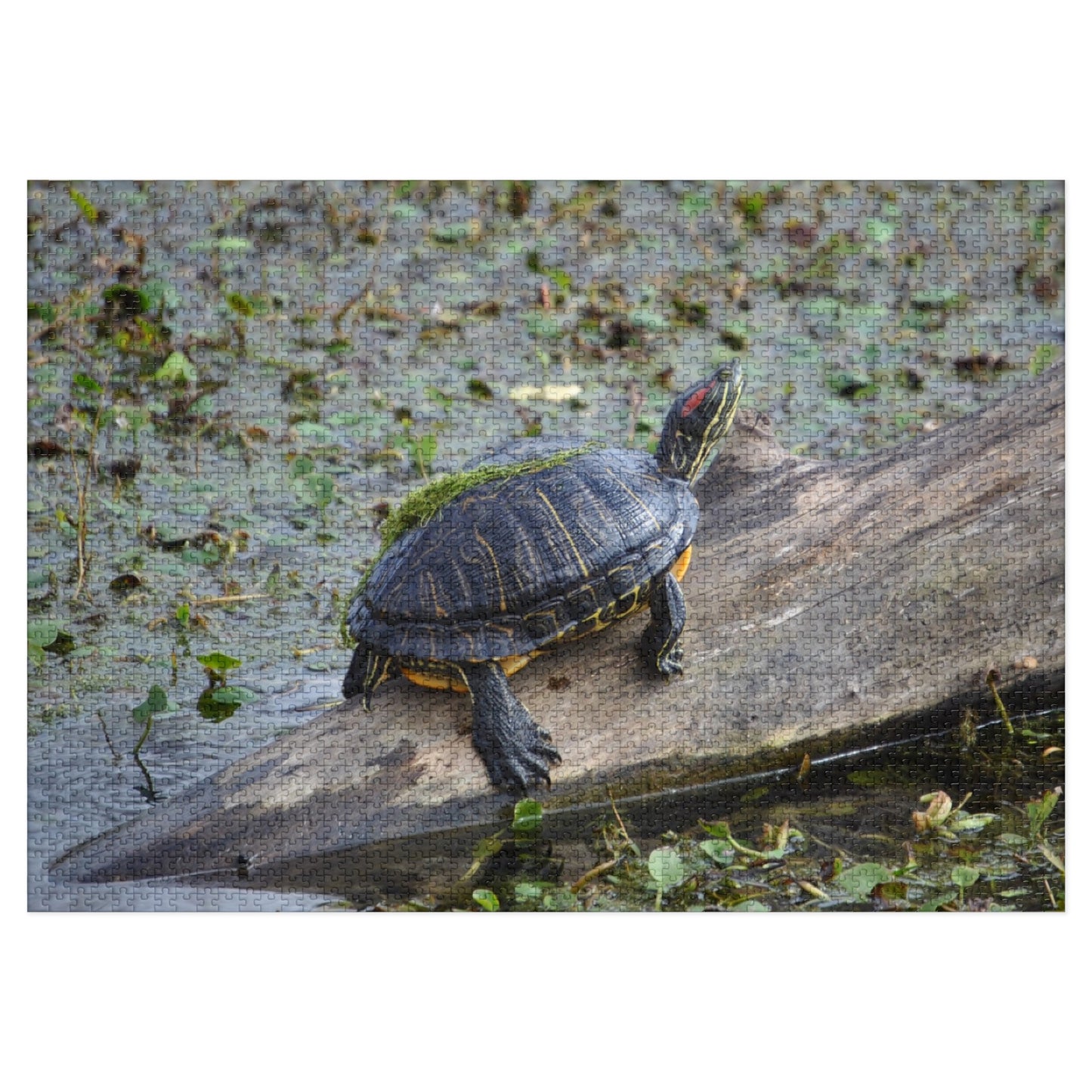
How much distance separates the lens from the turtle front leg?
472cm

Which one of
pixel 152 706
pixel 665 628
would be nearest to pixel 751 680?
pixel 665 628

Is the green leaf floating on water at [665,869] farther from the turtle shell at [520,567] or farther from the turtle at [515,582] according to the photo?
the turtle shell at [520,567]

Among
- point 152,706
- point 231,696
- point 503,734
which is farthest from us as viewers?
point 231,696

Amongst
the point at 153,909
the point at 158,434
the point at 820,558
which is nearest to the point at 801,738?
the point at 820,558

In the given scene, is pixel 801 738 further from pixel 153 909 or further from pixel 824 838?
pixel 153 909

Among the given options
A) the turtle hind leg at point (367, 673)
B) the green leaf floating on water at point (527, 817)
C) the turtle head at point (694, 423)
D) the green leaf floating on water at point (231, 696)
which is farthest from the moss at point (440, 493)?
the green leaf floating on water at point (527, 817)

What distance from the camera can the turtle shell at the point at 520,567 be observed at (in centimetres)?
457

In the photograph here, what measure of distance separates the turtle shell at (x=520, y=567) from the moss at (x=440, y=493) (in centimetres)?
3

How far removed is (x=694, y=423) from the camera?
5.15 m

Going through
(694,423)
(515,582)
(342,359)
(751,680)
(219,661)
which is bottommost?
(751,680)

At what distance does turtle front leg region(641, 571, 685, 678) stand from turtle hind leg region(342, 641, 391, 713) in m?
0.95

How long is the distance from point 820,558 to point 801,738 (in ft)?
2.30

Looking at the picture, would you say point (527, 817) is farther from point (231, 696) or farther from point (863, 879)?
point (231, 696)

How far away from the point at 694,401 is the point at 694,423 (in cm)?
9
